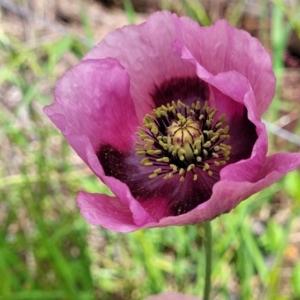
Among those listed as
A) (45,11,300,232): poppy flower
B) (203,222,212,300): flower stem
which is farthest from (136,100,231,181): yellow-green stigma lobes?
(203,222,212,300): flower stem

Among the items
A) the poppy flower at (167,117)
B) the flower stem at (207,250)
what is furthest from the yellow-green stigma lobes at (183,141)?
the flower stem at (207,250)

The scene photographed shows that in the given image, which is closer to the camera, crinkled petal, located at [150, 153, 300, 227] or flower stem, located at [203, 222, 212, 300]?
crinkled petal, located at [150, 153, 300, 227]

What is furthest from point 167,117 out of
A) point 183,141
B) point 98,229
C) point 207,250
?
point 98,229

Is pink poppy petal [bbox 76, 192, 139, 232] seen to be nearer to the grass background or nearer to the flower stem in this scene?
the flower stem

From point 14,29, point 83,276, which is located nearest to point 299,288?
point 83,276

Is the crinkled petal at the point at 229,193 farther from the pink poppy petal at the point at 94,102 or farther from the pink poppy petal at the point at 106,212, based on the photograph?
the pink poppy petal at the point at 94,102

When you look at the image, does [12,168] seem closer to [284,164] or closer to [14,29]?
[14,29]
